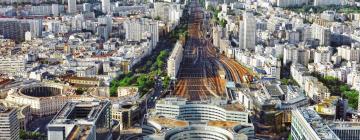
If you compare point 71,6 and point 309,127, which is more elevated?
point 71,6

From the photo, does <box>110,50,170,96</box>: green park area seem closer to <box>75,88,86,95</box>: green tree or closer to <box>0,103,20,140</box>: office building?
<box>75,88,86,95</box>: green tree

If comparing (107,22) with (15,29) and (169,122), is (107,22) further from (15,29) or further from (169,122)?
(169,122)

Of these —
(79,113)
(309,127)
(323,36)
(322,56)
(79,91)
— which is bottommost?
(79,91)

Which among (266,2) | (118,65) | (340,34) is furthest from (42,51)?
(266,2)

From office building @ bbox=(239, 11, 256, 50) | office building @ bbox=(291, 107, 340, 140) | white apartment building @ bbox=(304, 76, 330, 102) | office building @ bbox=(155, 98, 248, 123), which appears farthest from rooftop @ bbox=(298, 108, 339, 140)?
office building @ bbox=(239, 11, 256, 50)

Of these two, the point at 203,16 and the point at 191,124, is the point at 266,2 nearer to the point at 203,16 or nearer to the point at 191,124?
the point at 203,16

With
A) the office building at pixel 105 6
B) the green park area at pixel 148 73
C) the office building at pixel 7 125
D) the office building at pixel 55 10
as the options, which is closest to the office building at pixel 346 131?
the office building at pixel 7 125

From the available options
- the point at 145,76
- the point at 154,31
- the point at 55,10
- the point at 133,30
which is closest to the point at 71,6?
the point at 55,10
